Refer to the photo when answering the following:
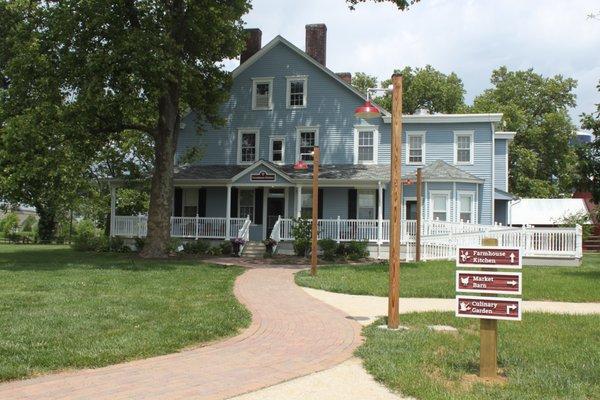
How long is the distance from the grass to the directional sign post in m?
0.32

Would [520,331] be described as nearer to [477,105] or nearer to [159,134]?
[159,134]

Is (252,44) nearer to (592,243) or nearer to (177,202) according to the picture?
(177,202)

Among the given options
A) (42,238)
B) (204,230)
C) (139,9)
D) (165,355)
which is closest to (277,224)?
(204,230)

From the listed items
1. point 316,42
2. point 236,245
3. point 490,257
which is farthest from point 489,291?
point 316,42

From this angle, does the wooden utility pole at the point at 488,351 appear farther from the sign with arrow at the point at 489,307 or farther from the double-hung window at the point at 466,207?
the double-hung window at the point at 466,207

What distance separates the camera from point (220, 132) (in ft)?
99.6

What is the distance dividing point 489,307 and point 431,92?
151ft

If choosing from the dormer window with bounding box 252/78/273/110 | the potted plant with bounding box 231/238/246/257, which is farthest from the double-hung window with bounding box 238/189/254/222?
the dormer window with bounding box 252/78/273/110

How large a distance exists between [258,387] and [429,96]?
1868 inches

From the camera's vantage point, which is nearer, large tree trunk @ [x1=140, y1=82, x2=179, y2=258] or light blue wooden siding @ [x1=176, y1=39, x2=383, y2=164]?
large tree trunk @ [x1=140, y1=82, x2=179, y2=258]

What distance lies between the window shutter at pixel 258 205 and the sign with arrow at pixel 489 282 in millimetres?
22210

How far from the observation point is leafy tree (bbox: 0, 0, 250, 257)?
21.0m

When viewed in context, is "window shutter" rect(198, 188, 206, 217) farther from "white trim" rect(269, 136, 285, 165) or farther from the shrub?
the shrub

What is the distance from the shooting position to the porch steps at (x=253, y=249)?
2615cm
